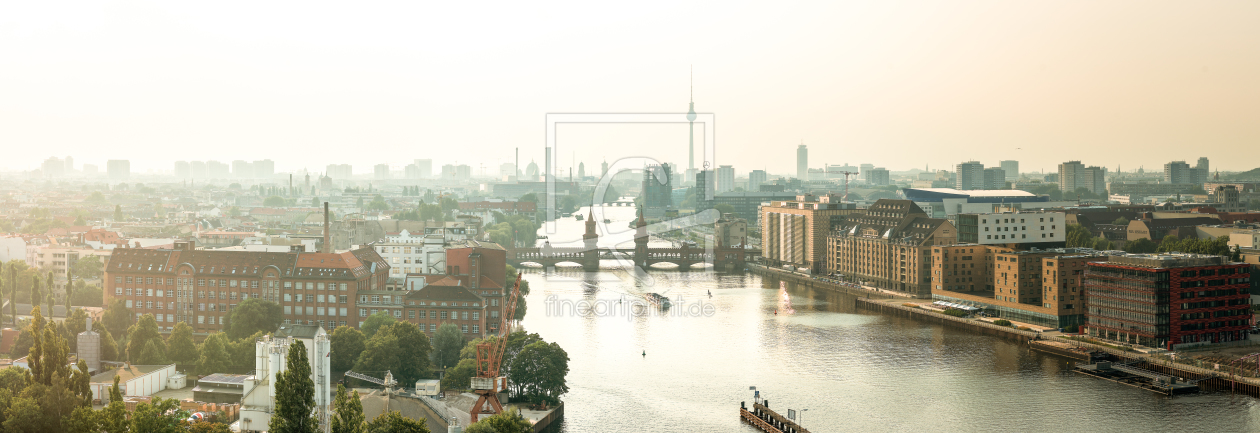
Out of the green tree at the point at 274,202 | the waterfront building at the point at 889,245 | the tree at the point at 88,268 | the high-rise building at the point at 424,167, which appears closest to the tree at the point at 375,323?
the tree at the point at 88,268

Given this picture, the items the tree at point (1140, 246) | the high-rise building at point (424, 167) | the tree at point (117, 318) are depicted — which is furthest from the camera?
the high-rise building at point (424, 167)

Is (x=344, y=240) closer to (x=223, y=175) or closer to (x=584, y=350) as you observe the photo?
(x=584, y=350)

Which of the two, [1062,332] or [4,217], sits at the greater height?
[4,217]

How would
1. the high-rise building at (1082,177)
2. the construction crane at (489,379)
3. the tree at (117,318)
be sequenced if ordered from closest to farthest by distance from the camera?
the construction crane at (489,379), the tree at (117,318), the high-rise building at (1082,177)

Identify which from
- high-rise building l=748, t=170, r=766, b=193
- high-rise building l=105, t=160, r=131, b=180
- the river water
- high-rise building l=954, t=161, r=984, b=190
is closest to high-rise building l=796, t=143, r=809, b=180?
high-rise building l=748, t=170, r=766, b=193

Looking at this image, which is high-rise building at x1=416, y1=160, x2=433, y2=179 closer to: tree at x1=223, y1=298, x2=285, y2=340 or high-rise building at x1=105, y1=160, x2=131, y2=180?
high-rise building at x1=105, y1=160, x2=131, y2=180

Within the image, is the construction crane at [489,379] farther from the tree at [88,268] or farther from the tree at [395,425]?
the tree at [88,268]

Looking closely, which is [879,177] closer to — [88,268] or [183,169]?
[183,169]

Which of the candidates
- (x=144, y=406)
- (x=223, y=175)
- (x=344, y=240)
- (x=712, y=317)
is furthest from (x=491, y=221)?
(x=223, y=175)
